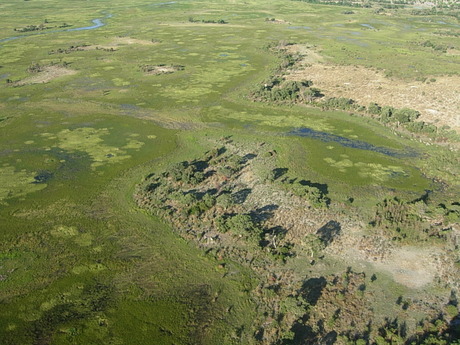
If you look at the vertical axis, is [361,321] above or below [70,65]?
below

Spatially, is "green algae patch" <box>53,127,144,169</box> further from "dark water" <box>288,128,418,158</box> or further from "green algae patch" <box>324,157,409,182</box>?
"green algae patch" <box>324,157,409,182</box>

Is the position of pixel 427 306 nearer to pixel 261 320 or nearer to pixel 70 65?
pixel 261 320

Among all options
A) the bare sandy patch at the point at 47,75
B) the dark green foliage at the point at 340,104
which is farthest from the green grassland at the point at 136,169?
the dark green foliage at the point at 340,104

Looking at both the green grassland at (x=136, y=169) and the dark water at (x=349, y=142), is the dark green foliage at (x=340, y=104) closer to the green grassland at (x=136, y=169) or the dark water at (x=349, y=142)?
the green grassland at (x=136, y=169)

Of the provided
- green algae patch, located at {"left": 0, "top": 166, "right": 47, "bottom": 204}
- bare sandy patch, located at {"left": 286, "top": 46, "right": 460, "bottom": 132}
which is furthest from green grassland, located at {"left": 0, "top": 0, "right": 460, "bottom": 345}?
bare sandy patch, located at {"left": 286, "top": 46, "right": 460, "bottom": 132}

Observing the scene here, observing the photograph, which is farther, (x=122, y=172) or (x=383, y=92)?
(x=383, y=92)

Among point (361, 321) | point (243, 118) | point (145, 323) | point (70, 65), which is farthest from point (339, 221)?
point (70, 65)

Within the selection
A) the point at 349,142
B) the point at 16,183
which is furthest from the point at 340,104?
the point at 16,183
